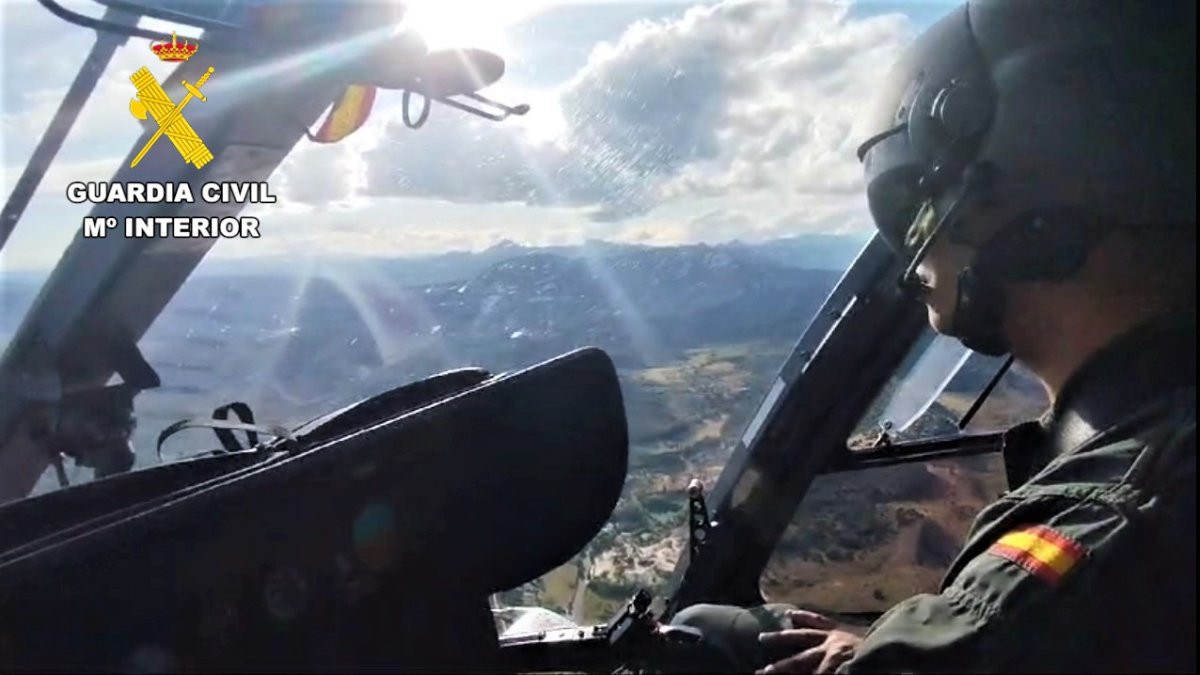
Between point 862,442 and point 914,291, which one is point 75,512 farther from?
point 862,442

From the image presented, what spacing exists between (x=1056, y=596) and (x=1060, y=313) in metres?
0.36

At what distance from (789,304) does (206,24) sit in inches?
54.8

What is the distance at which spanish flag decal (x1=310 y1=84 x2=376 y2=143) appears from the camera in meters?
2.65

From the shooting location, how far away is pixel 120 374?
2.99 meters

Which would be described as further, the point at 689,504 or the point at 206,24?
the point at 206,24

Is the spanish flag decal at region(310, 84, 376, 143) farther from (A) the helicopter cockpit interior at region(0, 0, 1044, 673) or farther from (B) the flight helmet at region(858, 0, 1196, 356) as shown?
(B) the flight helmet at region(858, 0, 1196, 356)

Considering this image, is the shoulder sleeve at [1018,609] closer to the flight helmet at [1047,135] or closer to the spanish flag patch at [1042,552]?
the spanish flag patch at [1042,552]

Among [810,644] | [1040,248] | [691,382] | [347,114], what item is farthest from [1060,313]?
[347,114]

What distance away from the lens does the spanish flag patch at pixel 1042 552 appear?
0.96 meters

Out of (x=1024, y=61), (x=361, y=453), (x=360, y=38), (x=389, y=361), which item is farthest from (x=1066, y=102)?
(x=389, y=361)

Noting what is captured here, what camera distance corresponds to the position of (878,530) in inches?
100

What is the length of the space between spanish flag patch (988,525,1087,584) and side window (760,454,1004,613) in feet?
4.82

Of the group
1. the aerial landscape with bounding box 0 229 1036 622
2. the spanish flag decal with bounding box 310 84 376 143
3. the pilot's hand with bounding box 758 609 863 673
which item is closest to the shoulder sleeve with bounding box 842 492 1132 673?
the pilot's hand with bounding box 758 609 863 673

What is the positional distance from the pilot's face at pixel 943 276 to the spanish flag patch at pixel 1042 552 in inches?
13.9
